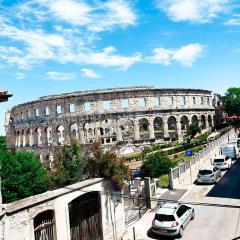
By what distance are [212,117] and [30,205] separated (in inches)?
2449

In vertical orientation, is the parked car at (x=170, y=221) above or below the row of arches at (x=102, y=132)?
below

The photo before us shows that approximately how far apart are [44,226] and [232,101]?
244ft

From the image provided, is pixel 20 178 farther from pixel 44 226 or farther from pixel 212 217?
pixel 212 217

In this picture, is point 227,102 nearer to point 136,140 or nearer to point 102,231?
point 136,140

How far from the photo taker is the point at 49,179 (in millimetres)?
19828

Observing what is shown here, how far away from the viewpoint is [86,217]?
15086 millimetres

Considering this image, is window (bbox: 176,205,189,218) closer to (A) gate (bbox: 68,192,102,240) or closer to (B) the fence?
(A) gate (bbox: 68,192,102,240)

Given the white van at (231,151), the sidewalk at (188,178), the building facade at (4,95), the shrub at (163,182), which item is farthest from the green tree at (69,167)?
the white van at (231,151)

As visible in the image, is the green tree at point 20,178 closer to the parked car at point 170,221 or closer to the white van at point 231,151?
the parked car at point 170,221

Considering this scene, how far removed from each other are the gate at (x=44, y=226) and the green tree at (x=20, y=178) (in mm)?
10813

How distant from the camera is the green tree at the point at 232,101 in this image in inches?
3142

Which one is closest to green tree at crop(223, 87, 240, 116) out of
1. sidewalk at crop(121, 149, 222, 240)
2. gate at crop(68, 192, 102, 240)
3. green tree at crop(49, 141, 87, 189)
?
sidewalk at crop(121, 149, 222, 240)

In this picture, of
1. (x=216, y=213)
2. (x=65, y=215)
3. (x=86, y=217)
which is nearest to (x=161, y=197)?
(x=216, y=213)

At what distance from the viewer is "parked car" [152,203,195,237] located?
16.1m
